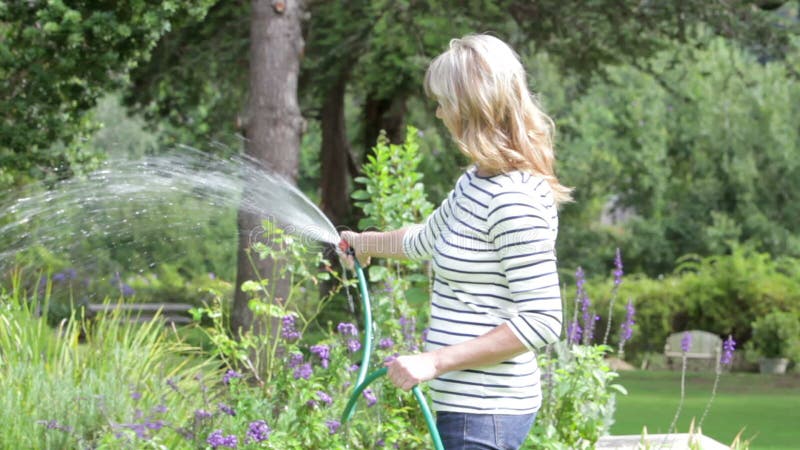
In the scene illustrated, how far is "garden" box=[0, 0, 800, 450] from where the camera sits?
4383 millimetres

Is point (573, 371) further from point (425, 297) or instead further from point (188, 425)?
point (188, 425)

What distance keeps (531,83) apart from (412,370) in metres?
2.03

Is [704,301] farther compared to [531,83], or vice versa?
[704,301]

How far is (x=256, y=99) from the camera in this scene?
30.6 feet

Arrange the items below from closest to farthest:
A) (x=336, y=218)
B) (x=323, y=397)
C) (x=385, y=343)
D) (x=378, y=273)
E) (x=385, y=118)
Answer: (x=323, y=397) → (x=385, y=343) → (x=378, y=273) → (x=385, y=118) → (x=336, y=218)

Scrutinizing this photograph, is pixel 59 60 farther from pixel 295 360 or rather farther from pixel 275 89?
pixel 295 360

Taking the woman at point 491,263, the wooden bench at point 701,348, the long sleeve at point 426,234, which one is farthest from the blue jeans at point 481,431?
the wooden bench at point 701,348

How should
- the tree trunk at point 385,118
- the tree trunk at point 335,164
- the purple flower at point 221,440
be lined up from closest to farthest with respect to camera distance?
the purple flower at point 221,440 → the tree trunk at point 385,118 → the tree trunk at point 335,164

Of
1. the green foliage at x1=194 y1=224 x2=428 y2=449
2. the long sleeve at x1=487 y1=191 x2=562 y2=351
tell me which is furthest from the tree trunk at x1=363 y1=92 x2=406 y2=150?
the long sleeve at x1=487 y1=191 x2=562 y2=351

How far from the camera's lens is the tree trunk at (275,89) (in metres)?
9.18

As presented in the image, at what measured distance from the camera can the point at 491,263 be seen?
2324 mm

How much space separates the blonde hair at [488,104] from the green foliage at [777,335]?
1357 centimetres

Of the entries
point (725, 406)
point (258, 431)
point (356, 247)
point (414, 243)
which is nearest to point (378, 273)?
point (258, 431)

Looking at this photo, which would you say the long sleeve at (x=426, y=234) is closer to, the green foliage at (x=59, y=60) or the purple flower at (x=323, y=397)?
the purple flower at (x=323, y=397)
